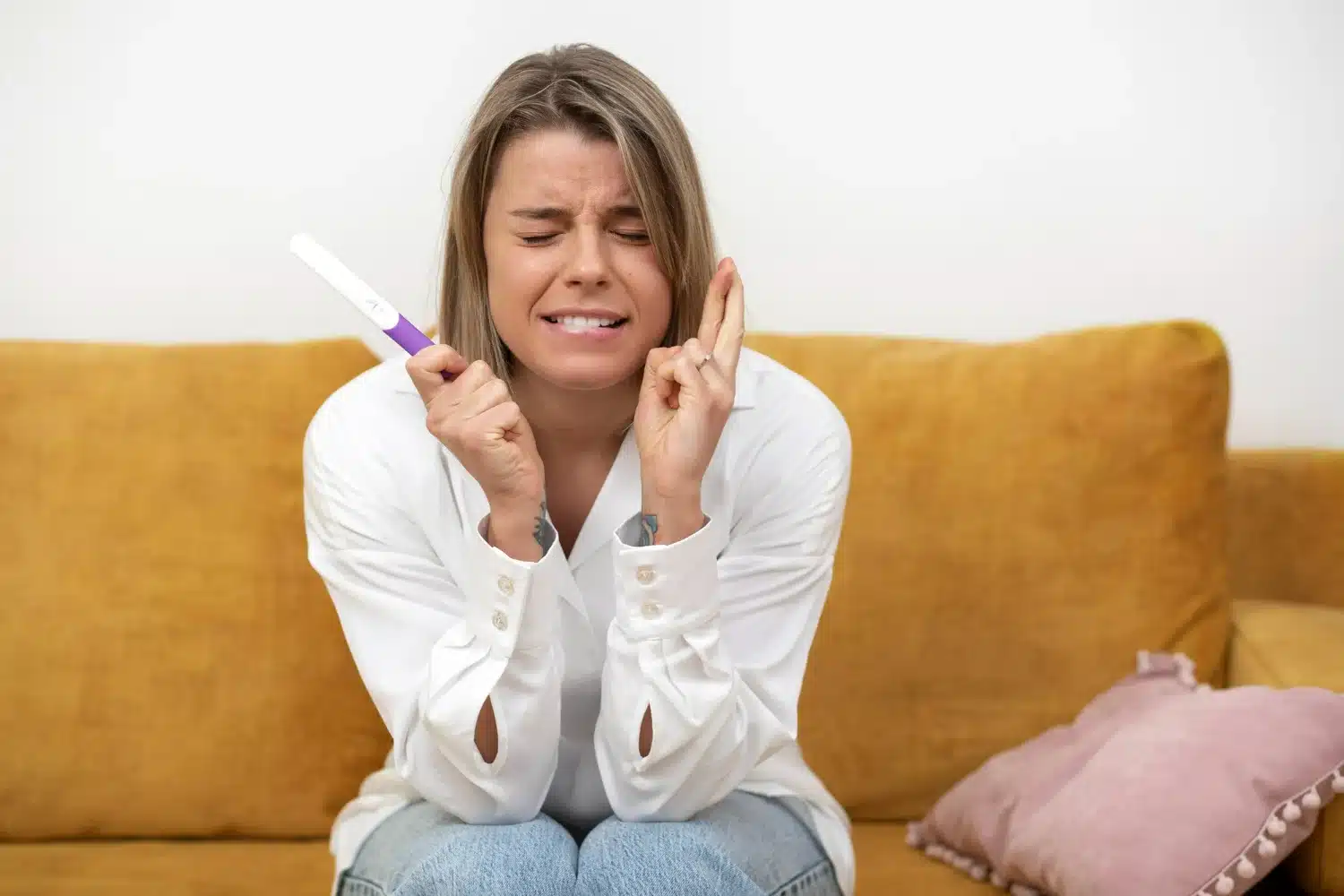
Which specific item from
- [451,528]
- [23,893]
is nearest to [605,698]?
[451,528]

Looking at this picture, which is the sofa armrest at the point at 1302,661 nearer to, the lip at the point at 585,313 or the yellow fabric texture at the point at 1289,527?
the yellow fabric texture at the point at 1289,527

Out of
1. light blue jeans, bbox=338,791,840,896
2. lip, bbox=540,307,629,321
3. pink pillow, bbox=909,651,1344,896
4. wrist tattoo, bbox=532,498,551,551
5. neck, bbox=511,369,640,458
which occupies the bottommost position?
pink pillow, bbox=909,651,1344,896

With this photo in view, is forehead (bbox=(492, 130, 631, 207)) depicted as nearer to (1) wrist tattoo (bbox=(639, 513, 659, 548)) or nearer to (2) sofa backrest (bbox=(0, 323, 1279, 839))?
(1) wrist tattoo (bbox=(639, 513, 659, 548))

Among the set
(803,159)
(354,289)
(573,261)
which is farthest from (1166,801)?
(803,159)

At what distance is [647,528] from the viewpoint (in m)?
1.21

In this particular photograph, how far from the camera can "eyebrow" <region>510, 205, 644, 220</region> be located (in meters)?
1.23

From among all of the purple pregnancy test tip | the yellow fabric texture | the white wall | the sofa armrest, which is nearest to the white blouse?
the purple pregnancy test tip

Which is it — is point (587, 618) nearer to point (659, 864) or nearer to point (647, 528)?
point (647, 528)

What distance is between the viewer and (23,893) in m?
1.48

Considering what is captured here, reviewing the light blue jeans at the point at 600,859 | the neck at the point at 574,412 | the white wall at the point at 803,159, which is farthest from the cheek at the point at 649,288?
the white wall at the point at 803,159

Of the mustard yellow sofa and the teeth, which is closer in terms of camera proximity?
the teeth

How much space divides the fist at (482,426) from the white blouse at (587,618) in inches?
2.1

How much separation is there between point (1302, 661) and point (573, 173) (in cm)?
95

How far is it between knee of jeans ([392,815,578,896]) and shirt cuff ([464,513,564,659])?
14 centimetres
